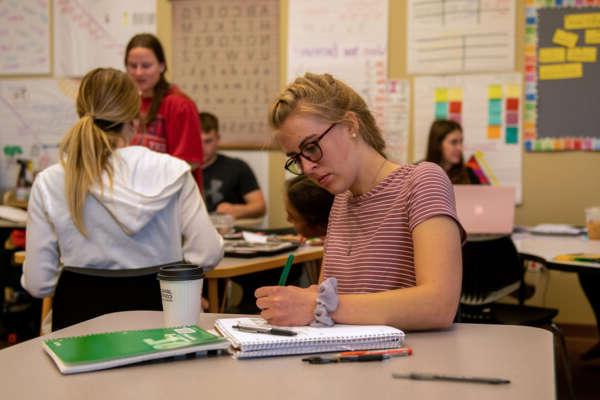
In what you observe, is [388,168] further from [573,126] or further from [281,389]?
[573,126]

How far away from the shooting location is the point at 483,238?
290 cm

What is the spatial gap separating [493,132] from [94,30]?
2.91m

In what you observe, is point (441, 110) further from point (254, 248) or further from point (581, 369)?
point (254, 248)

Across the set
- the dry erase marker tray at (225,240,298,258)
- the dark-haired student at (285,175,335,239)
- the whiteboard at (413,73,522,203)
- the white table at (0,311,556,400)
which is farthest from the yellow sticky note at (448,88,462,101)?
the white table at (0,311,556,400)

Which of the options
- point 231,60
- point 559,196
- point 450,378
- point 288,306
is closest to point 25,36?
point 231,60

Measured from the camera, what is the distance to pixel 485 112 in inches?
179

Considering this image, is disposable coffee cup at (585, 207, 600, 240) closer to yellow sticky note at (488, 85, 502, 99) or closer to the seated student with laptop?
yellow sticky note at (488, 85, 502, 99)

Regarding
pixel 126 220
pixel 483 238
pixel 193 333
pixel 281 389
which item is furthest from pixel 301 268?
pixel 281 389

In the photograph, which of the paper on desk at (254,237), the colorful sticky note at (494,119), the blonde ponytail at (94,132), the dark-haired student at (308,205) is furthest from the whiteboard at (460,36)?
the blonde ponytail at (94,132)

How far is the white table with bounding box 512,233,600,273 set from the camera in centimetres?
256

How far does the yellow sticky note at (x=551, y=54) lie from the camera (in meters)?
4.39

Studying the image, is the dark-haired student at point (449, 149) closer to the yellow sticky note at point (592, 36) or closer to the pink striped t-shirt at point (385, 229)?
the yellow sticky note at point (592, 36)

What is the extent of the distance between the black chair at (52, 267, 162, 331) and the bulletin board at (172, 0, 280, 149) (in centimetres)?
296

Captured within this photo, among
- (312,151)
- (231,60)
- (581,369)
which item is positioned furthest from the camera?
(231,60)
